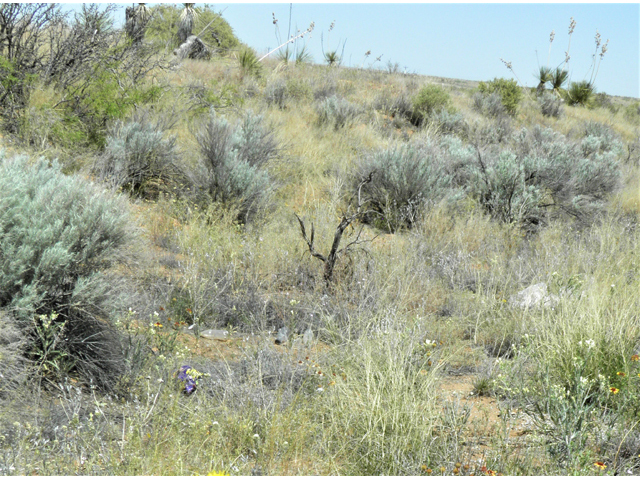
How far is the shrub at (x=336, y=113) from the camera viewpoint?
1129 cm

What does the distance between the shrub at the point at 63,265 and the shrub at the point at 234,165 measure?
3.11 metres

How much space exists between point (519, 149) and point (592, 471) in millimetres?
8585

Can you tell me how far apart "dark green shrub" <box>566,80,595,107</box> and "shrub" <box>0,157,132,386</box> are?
2380 centimetres

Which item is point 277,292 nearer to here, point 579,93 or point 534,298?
point 534,298

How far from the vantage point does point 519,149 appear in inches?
395

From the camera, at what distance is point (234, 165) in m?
7.04

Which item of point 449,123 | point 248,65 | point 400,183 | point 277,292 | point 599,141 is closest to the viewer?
point 277,292

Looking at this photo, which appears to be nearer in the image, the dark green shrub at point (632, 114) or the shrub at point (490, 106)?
the shrub at point (490, 106)

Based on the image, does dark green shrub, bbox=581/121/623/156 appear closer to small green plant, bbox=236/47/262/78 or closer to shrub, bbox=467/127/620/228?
shrub, bbox=467/127/620/228

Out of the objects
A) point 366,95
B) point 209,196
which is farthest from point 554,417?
point 366,95

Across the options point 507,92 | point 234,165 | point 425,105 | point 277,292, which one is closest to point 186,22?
point 425,105

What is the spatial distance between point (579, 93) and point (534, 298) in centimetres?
2191

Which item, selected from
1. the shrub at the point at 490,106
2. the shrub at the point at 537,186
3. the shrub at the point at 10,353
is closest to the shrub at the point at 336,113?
the shrub at the point at 537,186

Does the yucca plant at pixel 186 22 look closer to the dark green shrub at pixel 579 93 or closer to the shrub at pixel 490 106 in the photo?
the shrub at pixel 490 106
